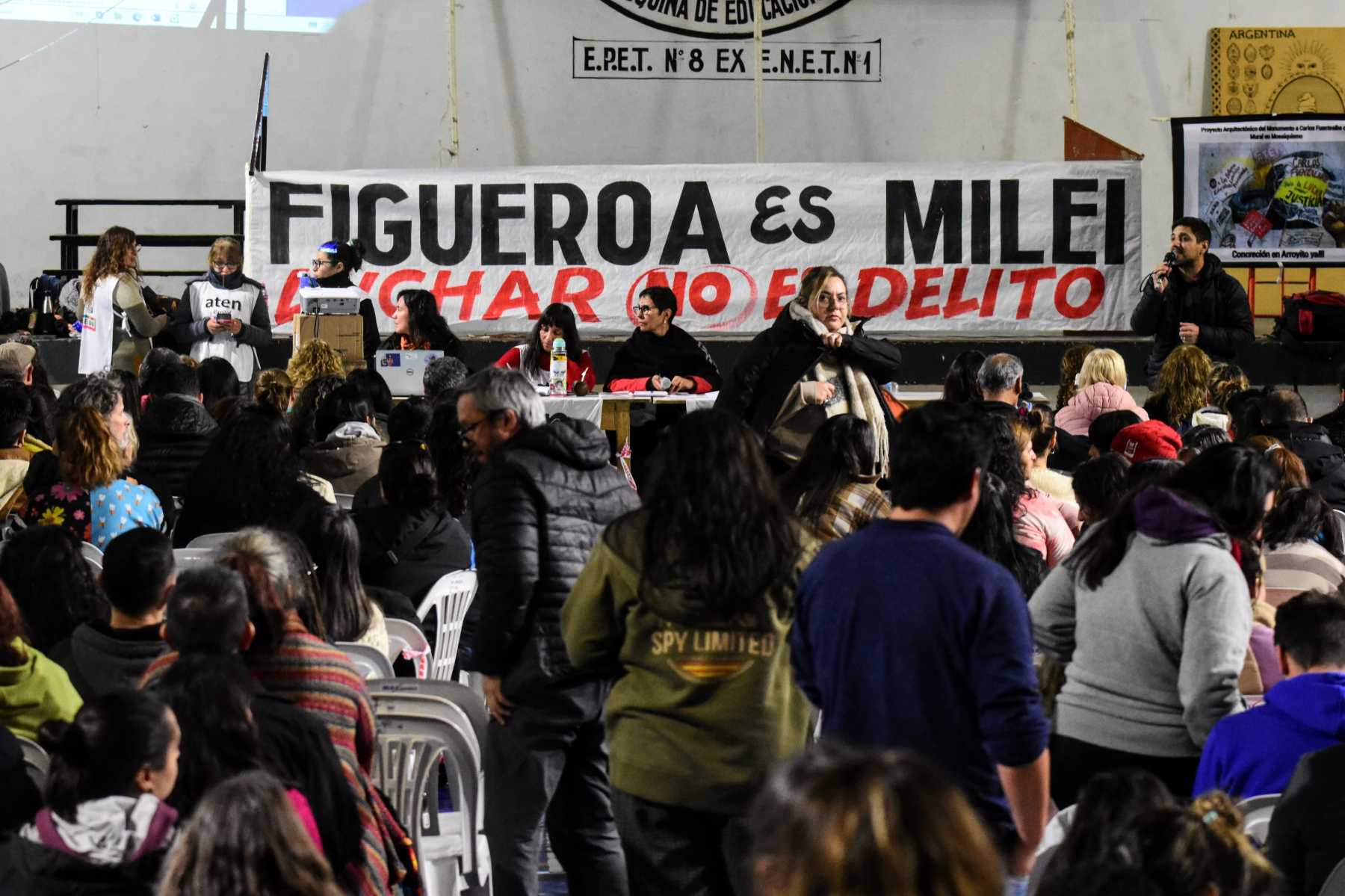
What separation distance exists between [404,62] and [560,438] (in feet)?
32.5

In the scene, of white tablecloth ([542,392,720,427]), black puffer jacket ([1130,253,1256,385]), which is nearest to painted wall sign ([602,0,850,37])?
black puffer jacket ([1130,253,1256,385])

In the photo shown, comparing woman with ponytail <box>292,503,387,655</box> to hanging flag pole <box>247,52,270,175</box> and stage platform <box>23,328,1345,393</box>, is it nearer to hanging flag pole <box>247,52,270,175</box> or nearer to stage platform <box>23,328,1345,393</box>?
stage platform <box>23,328,1345,393</box>

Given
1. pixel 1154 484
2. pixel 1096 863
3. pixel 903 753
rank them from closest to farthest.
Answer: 1. pixel 903 753
2. pixel 1096 863
3. pixel 1154 484

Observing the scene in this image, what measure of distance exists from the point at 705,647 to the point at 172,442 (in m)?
3.66

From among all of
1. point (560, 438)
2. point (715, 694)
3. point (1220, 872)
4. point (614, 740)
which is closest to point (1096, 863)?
point (1220, 872)

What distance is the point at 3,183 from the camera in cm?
1258

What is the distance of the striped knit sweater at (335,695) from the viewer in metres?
2.89

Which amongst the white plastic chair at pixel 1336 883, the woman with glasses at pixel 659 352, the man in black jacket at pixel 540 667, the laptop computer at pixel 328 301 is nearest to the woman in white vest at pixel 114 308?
the laptop computer at pixel 328 301

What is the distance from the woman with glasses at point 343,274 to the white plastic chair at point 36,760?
6451mm

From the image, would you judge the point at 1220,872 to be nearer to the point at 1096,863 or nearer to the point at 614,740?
the point at 1096,863

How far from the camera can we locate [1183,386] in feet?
24.4

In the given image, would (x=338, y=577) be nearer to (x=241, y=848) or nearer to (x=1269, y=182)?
(x=241, y=848)

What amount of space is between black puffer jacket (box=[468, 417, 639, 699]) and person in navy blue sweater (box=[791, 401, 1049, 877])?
94cm

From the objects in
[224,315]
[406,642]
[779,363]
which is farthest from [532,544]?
[224,315]
